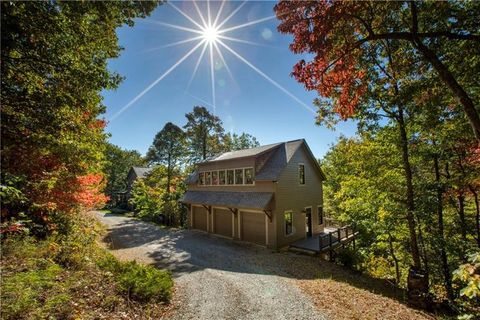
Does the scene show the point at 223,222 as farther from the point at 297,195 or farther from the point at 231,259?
→ the point at 297,195

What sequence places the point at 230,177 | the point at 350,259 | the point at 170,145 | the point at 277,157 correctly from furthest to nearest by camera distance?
1. the point at 170,145
2. the point at 230,177
3. the point at 277,157
4. the point at 350,259

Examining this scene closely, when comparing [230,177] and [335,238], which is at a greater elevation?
[230,177]

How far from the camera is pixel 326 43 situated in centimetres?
504

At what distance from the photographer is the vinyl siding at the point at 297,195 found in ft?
49.8

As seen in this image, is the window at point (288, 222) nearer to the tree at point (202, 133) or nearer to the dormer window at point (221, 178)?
the dormer window at point (221, 178)

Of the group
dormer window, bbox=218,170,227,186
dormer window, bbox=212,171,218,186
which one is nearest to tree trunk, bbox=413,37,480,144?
dormer window, bbox=218,170,227,186

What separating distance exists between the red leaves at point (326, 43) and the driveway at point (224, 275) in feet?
19.8

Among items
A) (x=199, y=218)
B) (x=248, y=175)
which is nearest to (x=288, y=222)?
(x=248, y=175)

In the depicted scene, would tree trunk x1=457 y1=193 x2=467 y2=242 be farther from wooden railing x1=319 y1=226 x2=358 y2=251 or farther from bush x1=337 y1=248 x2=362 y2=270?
wooden railing x1=319 y1=226 x2=358 y2=251

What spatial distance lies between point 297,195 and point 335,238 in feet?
13.8

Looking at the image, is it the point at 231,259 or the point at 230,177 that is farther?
the point at 230,177

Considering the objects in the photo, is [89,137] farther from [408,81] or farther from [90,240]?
[408,81]

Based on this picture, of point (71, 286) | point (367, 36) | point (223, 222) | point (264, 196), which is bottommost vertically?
point (223, 222)

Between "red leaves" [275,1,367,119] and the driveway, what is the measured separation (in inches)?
237
